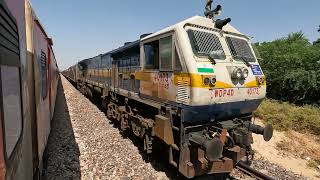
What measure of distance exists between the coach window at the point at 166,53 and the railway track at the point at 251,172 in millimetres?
3064

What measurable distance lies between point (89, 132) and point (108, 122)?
1.87 m

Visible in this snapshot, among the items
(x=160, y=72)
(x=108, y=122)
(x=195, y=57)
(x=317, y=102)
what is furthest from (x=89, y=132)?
(x=317, y=102)

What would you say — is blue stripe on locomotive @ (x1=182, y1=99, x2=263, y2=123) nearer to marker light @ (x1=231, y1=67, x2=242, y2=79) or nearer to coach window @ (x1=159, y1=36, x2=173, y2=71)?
marker light @ (x1=231, y1=67, x2=242, y2=79)

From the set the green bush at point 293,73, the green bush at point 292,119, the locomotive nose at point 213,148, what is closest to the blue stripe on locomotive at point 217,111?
the locomotive nose at point 213,148

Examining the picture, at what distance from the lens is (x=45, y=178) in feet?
18.9

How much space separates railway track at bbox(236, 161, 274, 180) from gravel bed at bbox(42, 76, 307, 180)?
0.35ft

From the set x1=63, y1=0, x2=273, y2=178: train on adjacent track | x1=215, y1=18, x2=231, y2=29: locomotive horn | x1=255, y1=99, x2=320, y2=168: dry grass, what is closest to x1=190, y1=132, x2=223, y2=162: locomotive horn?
x1=63, y1=0, x2=273, y2=178: train on adjacent track

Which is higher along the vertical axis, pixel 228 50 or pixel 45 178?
pixel 228 50

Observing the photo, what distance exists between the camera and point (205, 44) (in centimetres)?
567

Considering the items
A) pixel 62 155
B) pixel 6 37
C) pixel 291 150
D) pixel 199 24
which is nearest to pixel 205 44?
pixel 199 24

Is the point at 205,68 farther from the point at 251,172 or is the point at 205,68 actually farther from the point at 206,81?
the point at 251,172

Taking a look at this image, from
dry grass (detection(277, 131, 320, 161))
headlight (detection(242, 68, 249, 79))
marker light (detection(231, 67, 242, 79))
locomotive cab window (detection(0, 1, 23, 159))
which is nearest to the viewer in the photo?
locomotive cab window (detection(0, 1, 23, 159))

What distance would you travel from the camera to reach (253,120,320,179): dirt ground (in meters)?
8.18

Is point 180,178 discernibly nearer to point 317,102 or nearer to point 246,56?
point 246,56
